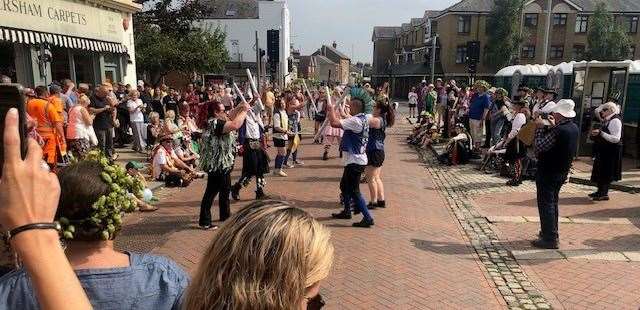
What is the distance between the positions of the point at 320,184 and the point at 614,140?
16.8 feet

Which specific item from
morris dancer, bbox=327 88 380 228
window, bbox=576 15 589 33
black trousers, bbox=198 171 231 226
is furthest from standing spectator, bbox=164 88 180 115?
window, bbox=576 15 589 33

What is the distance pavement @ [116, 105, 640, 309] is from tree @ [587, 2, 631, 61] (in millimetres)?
41816

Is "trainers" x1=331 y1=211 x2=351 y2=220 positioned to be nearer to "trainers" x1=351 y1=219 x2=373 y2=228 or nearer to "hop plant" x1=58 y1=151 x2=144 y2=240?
"trainers" x1=351 y1=219 x2=373 y2=228

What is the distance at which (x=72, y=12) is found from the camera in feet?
47.0

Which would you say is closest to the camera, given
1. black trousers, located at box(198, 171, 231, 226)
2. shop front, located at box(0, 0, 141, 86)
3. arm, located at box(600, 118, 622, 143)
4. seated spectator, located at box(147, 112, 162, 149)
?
black trousers, located at box(198, 171, 231, 226)

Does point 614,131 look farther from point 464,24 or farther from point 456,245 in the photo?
point 464,24

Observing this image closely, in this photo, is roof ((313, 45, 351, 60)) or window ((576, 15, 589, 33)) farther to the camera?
roof ((313, 45, 351, 60))

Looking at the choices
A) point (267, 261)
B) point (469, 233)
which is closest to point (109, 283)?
point (267, 261)

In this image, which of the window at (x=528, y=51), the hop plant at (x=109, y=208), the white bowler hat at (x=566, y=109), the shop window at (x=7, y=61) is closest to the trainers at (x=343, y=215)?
the white bowler hat at (x=566, y=109)

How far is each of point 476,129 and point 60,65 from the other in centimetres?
1250

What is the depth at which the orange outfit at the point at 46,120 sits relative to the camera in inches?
310

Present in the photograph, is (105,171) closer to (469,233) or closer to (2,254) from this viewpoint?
(2,254)

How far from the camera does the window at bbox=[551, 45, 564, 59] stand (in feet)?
154

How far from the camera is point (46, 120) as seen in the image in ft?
26.1
